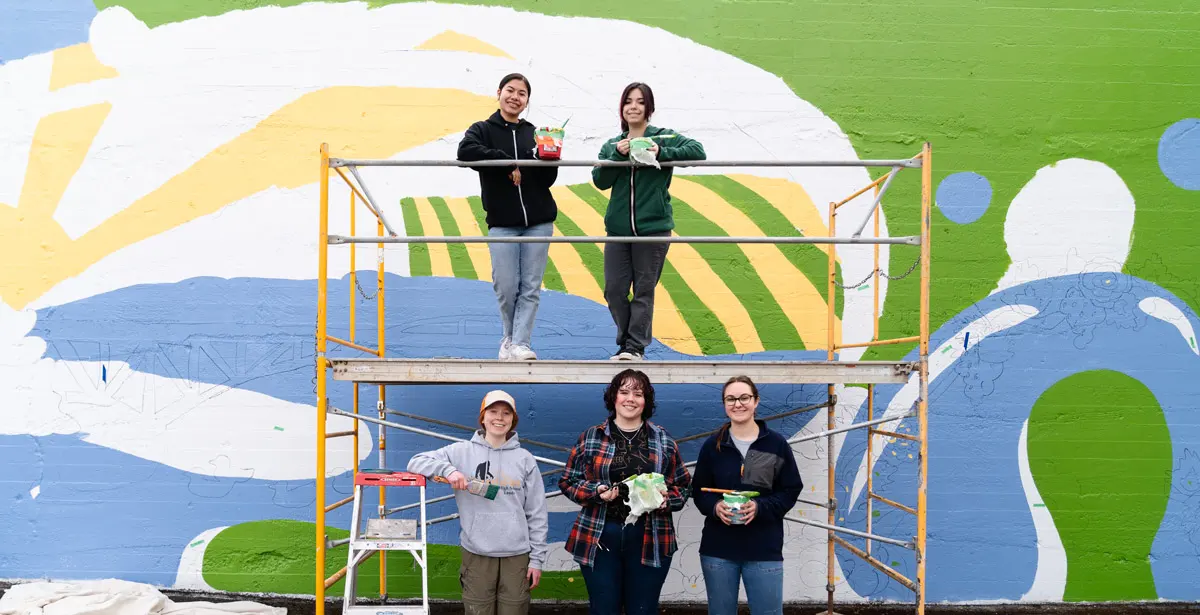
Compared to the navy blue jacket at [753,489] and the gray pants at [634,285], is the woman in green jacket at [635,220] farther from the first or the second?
the navy blue jacket at [753,489]

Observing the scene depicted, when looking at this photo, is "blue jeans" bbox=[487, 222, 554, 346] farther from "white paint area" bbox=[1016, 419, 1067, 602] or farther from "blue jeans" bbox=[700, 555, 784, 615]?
"white paint area" bbox=[1016, 419, 1067, 602]

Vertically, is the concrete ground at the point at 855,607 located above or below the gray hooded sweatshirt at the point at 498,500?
below

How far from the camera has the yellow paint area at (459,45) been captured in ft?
19.6

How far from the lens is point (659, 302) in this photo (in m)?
5.89

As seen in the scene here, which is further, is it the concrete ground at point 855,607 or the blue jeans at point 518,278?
the concrete ground at point 855,607

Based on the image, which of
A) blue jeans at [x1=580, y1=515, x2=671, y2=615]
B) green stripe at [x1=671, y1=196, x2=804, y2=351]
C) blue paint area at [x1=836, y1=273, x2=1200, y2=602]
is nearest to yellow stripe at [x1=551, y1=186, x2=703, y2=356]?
green stripe at [x1=671, y1=196, x2=804, y2=351]

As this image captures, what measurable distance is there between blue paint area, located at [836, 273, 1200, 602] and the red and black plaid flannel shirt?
6.77 feet

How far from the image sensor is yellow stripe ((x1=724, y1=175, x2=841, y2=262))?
233 inches

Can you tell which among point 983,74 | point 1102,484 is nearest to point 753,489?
point 1102,484

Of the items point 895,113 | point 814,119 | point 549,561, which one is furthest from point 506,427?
point 895,113

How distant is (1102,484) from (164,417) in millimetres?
6561

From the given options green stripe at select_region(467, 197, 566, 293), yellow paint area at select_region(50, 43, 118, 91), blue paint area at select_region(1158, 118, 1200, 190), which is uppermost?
yellow paint area at select_region(50, 43, 118, 91)

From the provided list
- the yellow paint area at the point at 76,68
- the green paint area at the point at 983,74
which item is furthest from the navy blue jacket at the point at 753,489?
the yellow paint area at the point at 76,68

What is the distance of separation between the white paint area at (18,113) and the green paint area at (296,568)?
9.46ft
